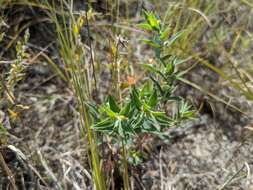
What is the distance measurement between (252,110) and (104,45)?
0.65 metres

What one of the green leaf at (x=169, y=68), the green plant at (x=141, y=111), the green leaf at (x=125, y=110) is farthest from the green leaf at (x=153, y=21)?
the green leaf at (x=125, y=110)

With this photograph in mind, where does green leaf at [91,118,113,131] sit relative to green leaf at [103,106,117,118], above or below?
below

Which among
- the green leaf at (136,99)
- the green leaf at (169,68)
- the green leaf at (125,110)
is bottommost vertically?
the green leaf at (125,110)

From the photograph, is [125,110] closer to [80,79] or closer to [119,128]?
[119,128]

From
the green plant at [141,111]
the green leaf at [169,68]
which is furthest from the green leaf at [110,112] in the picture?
the green leaf at [169,68]

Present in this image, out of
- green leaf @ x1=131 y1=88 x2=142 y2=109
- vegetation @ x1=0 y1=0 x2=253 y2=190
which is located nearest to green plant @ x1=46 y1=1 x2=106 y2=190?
vegetation @ x1=0 y1=0 x2=253 y2=190

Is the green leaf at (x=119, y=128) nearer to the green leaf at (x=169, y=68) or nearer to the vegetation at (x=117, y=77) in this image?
the vegetation at (x=117, y=77)

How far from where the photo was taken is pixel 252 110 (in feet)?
4.82

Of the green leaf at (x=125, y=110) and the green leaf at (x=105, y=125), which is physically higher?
the green leaf at (x=125, y=110)

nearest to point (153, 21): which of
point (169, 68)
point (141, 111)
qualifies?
point (169, 68)

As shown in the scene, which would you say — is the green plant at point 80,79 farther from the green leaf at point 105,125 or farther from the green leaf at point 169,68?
the green leaf at point 169,68

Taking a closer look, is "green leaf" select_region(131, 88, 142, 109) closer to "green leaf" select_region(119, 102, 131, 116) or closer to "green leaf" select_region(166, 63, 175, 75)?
"green leaf" select_region(119, 102, 131, 116)

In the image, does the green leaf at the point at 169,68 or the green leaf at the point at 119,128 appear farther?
the green leaf at the point at 169,68

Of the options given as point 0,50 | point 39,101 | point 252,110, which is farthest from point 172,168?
point 0,50
